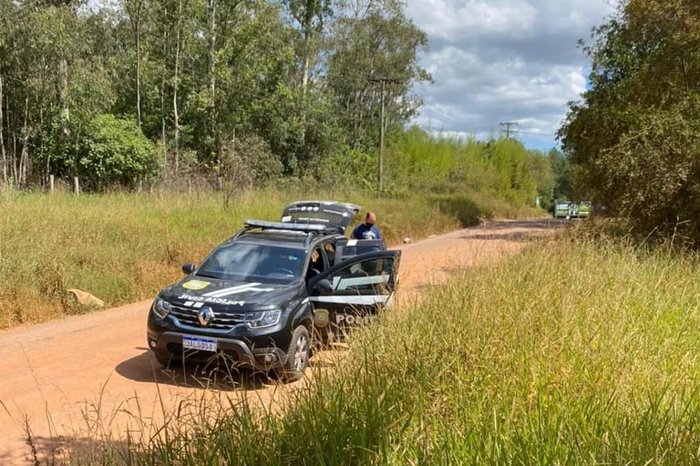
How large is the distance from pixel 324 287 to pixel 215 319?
57.5 inches

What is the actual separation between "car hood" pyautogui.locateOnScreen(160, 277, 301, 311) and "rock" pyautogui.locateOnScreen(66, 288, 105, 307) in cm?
385

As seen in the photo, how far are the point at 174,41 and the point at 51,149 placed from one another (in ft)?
29.3

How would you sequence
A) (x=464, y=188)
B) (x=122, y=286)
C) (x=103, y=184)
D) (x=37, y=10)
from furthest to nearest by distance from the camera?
(x=464, y=188), (x=103, y=184), (x=37, y=10), (x=122, y=286)

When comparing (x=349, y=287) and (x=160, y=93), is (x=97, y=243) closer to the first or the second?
(x=349, y=287)

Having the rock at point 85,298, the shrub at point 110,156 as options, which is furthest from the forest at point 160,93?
the rock at point 85,298

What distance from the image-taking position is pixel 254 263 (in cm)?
736

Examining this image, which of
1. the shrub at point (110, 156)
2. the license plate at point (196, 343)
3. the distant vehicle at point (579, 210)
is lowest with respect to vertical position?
the license plate at point (196, 343)

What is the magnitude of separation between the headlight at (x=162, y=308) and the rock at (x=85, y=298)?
3.99 meters

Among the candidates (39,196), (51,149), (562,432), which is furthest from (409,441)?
(51,149)

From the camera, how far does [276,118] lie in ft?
105

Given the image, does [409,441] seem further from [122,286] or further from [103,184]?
[103,184]

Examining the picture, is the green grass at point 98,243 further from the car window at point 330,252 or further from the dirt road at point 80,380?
the car window at point 330,252

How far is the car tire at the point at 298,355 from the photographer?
6.16m

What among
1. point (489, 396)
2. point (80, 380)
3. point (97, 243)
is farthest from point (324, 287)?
point (97, 243)
